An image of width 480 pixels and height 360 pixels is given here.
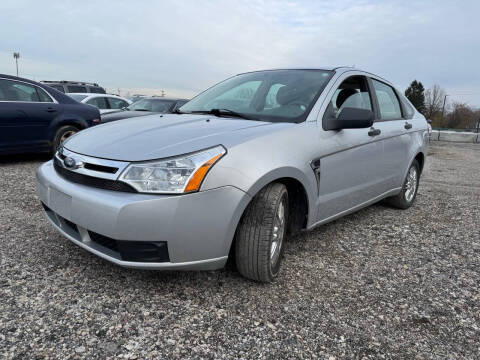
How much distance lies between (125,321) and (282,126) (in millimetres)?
1499

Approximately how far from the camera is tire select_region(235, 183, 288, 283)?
218cm

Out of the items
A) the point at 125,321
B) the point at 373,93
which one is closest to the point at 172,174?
the point at 125,321

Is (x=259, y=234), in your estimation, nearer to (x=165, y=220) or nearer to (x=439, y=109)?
(x=165, y=220)

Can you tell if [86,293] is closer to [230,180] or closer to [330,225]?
[230,180]

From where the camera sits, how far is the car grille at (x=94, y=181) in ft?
6.48

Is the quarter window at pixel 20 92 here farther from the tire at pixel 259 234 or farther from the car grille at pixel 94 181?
the tire at pixel 259 234

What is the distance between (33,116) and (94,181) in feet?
15.3

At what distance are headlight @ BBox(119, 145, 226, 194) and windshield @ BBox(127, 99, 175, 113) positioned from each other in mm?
6707

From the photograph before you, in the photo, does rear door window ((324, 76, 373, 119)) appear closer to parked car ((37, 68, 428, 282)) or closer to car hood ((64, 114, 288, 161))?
parked car ((37, 68, 428, 282))

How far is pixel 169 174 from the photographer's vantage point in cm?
196

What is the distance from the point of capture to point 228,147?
2084 mm

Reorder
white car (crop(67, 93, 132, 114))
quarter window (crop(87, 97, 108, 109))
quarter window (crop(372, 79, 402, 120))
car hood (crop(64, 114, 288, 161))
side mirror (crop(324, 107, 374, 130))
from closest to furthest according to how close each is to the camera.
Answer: car hood (crop(64, 114, 288, 161))
side mirror (crop(324, 107, 374, 130))
quarter window (crop(372, 79, 402, 120))
white car (crop(67, 93, 132, 114))
quarter window (crop(87, 97, 108, 109))

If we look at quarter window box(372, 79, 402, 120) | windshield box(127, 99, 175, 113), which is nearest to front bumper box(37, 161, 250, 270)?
quarter window box(372, 79, 402, 120)

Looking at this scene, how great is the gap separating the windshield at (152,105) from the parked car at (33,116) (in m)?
2.03
